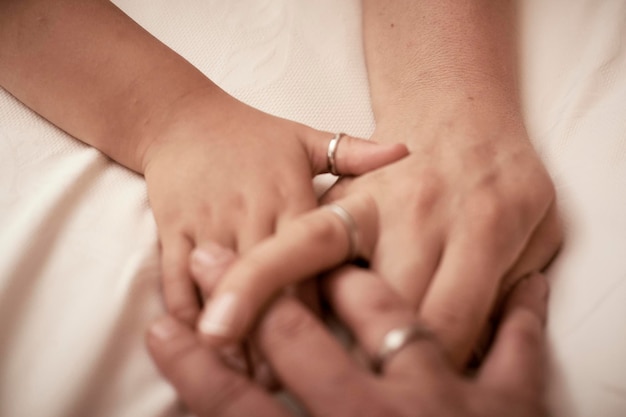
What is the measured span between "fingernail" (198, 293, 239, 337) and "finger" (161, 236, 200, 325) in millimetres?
83

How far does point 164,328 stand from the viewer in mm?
451

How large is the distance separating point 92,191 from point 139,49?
22cm

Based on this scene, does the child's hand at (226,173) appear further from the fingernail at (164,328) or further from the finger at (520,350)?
the finger at (520,350)

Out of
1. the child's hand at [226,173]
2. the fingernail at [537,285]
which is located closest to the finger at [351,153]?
the child's hand at [226,173]

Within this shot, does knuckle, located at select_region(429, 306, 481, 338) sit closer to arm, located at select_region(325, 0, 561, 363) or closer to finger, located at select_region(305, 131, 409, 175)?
arm, located at select_region(325, 0, 561, 363)

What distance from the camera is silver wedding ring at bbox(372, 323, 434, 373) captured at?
41cm

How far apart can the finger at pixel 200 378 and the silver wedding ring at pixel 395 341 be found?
0.09 meters

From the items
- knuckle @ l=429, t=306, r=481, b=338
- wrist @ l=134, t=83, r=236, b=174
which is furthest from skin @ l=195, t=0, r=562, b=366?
wrist @ l=134, t=83, r=236, b=174

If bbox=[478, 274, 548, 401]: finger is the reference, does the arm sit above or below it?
above

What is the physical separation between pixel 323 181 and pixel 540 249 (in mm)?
278

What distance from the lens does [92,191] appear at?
578mm

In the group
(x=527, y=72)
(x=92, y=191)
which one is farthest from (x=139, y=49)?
(x=527, y=72)

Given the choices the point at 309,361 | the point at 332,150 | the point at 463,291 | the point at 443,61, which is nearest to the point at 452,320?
the point at 463,291

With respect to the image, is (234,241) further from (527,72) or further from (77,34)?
(527,72)
